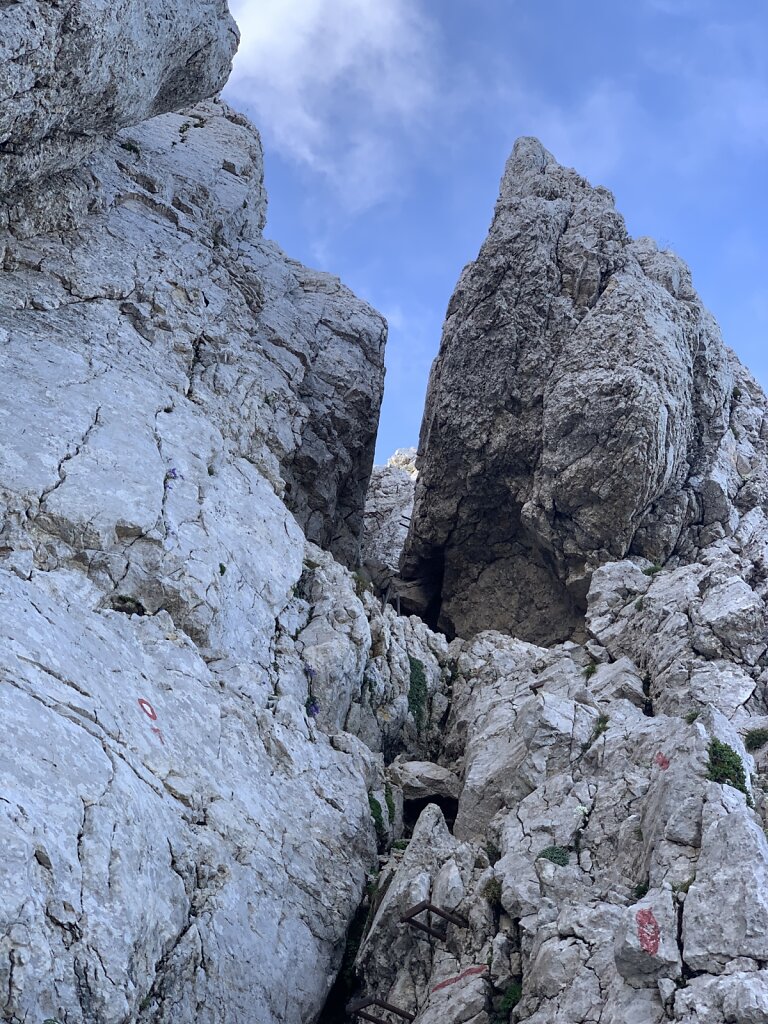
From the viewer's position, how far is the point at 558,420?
3597 cm

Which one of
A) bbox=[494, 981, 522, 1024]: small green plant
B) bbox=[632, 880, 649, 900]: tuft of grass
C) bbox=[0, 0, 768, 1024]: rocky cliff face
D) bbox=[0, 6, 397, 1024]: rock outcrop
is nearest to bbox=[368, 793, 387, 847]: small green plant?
bbox=[0, 0, 768, 1024]: rocky cliff face

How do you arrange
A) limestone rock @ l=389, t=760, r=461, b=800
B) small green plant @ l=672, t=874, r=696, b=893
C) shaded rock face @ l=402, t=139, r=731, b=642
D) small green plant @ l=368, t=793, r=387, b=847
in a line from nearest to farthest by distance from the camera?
1. small green plant @ l=672, t=874, r=696, b=893
2. small green plant @ l=368, t=793, r=387, b=847
3. limestone rock @ l=389, t=760, r=461, b=800
4. shaded rock face @ l=402, t=139, r=731, b=642

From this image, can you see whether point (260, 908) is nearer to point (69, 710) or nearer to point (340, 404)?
point (69, 710)

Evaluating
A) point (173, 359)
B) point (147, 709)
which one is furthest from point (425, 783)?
point (173, 359)

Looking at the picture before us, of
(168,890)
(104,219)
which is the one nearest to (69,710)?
(168,890)

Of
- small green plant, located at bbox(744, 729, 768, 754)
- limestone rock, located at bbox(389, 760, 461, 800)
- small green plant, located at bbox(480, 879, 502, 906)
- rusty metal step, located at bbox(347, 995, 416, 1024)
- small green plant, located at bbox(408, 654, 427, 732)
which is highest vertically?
small green plant, located at bbox(408, 654, 427, 732)

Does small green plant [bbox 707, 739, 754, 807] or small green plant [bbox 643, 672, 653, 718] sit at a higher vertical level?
small green plant [bbox 643, 672, 653, 718]

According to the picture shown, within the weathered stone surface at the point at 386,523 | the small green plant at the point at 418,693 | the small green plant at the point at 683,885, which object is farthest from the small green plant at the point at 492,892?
the weathered stone surface at the point at 386,523

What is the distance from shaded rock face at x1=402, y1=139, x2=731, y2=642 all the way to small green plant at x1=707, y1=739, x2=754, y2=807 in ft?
61.3

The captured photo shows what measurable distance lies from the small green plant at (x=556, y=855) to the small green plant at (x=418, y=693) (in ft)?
31.5

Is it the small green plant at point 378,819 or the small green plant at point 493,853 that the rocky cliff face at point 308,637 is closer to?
the small green plant at point 378,819

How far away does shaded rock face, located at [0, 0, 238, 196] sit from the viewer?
18.6 metres

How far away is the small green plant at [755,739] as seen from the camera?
65.1ft

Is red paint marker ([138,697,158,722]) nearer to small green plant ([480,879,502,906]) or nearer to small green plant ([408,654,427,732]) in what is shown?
small green plant ([480,879,502,906])
